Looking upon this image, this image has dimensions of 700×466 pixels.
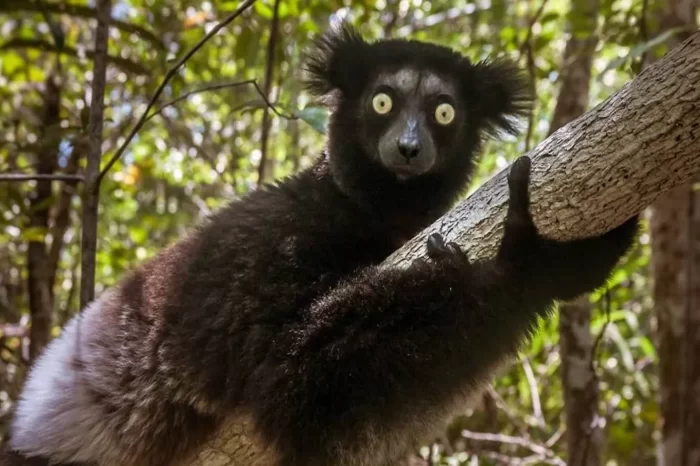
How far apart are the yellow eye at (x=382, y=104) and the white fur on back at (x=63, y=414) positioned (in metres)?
1.22

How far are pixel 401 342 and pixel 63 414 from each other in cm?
116

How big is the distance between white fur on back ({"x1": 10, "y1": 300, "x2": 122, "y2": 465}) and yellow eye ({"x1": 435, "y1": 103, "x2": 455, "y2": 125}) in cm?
140

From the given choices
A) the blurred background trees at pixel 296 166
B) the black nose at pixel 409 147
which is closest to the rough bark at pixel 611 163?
the black nose at pixel 409 147

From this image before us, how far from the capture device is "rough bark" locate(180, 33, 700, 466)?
126 centimetres

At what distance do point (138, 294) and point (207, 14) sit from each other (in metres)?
2.81

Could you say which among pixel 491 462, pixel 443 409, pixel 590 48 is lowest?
pixel 491 462

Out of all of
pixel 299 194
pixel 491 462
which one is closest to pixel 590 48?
pixel 299 194

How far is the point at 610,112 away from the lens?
4.42ft

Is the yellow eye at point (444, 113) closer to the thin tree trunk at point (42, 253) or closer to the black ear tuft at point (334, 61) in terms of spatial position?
the black ear tuft at point (334, 61)

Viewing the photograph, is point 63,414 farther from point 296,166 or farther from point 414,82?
point 296,166

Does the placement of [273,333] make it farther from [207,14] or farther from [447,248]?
[207,14]

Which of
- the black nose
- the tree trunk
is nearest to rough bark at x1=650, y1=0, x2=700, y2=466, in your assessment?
the tree trunk

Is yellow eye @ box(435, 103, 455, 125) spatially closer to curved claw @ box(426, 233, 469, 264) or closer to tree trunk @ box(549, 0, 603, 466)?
curved claw @ box(426, 233, 469, 264)

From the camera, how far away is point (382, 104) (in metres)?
2.36
